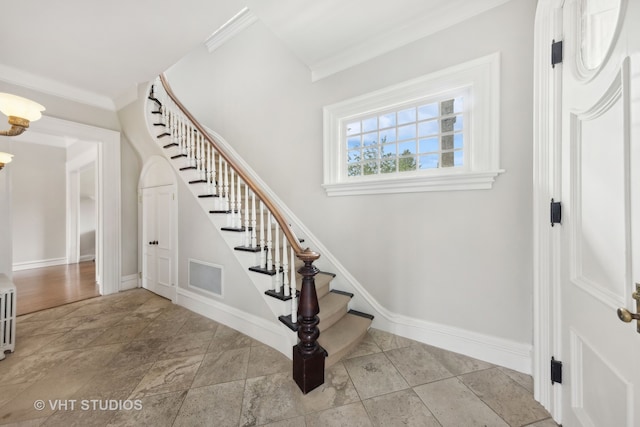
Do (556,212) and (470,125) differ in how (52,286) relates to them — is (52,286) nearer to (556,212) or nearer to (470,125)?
(470,125)

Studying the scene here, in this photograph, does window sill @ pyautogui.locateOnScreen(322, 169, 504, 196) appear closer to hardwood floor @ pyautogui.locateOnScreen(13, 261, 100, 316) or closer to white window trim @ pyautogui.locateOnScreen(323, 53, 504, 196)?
white window trim @ pyautogui.locateOnScreen(323, 53, 504, 196)

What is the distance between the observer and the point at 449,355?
202 centimetres

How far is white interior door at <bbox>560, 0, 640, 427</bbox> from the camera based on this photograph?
85 centimetres

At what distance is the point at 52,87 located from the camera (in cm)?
312

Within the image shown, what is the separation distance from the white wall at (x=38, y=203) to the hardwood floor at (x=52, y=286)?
0.49m

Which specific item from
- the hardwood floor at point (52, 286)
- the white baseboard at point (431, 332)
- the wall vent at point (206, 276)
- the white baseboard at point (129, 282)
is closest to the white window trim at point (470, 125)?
the white baseboard at point (431, 332)

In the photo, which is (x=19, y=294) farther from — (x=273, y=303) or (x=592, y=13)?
(x=592, y=13)

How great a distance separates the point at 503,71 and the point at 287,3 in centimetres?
185

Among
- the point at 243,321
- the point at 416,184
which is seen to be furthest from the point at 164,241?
the point at 416,184

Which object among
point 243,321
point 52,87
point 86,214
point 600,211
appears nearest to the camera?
point 600,211

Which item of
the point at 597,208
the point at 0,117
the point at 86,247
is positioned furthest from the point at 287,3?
the point at 86,247

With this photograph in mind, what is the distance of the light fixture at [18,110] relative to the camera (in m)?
1.46

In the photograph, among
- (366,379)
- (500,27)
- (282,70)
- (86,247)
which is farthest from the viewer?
(86,247)

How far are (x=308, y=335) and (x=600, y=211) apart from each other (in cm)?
172
